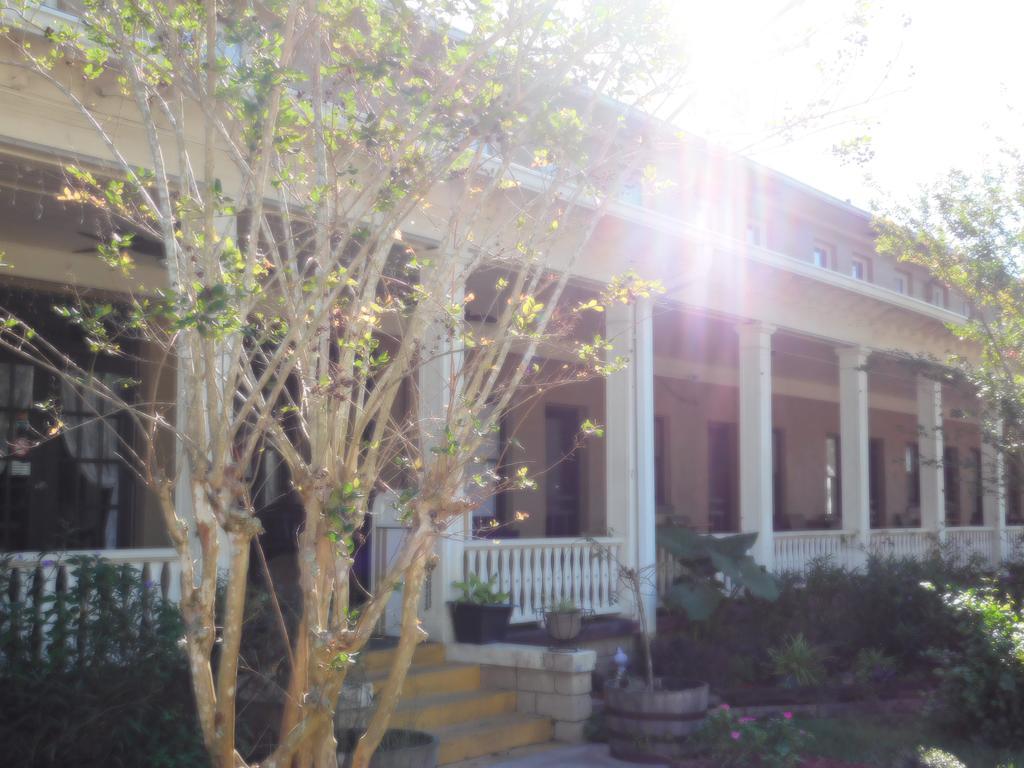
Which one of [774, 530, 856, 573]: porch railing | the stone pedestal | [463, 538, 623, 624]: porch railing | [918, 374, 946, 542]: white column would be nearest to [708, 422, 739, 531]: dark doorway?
[918, 374, 946, 542]: white column

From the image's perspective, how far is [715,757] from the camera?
23.7 ft

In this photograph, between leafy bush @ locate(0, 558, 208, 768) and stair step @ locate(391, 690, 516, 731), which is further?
stair step @ locate(391, 690, 516, 731)

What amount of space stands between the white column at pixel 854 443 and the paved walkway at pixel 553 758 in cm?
684

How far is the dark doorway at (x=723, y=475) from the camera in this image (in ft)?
57.2

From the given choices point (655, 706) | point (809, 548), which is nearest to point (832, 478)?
point (809, 548)

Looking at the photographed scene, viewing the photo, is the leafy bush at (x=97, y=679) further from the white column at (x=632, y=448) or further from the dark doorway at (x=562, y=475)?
the dark doorway at (x=562, y=475)

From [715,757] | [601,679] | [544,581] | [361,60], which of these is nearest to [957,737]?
[715,757]

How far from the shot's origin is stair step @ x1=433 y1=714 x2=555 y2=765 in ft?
24.1

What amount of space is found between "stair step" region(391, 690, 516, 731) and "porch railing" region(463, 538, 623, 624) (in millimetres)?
957

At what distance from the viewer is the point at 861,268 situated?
1898 centimetres

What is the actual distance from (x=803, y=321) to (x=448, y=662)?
647 centimetres

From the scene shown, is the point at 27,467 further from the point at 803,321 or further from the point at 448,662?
the point at 803,321

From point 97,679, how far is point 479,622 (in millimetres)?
3673

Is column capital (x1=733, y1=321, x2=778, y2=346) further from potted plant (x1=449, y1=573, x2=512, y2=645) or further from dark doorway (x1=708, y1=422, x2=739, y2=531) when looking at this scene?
dark doorway (x1=708, y1=422, x2=739, y2=531)
